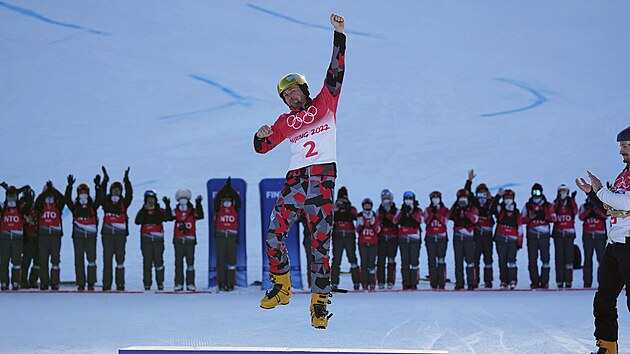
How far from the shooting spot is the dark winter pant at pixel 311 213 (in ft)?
15.6

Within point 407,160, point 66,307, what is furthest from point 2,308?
point 407,160

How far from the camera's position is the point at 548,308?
389 inches

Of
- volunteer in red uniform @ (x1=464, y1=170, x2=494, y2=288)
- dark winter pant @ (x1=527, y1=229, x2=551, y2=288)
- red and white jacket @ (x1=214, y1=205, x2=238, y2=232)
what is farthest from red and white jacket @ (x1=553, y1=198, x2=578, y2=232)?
red and white jacket @ (x1=214, y1=205, x2=238, y2=232)

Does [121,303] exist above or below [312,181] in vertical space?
below

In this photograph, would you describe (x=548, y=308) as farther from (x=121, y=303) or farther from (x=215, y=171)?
(x=215, y=171)

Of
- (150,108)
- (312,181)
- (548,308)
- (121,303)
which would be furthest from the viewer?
(150,108)

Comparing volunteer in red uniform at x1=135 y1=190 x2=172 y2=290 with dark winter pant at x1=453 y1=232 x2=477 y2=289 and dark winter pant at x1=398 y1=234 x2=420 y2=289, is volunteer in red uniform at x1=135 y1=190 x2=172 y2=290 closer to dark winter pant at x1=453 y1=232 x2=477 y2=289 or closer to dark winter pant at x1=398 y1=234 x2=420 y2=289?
dark winter pant at x1=398 y1=234 x2=420 y2=289

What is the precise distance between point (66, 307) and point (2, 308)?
815 millimetres

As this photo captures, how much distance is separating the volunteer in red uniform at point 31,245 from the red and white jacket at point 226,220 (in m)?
2.95

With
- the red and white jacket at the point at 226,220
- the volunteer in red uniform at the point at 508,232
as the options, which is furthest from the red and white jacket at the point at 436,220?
the red and white jacket at the point at 226,220

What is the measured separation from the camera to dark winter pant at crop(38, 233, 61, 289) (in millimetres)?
12117

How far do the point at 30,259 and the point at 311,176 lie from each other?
9174 millimetres

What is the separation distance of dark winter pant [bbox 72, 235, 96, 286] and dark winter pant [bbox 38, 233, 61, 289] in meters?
0.28

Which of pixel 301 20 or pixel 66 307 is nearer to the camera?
pixel 66 307
